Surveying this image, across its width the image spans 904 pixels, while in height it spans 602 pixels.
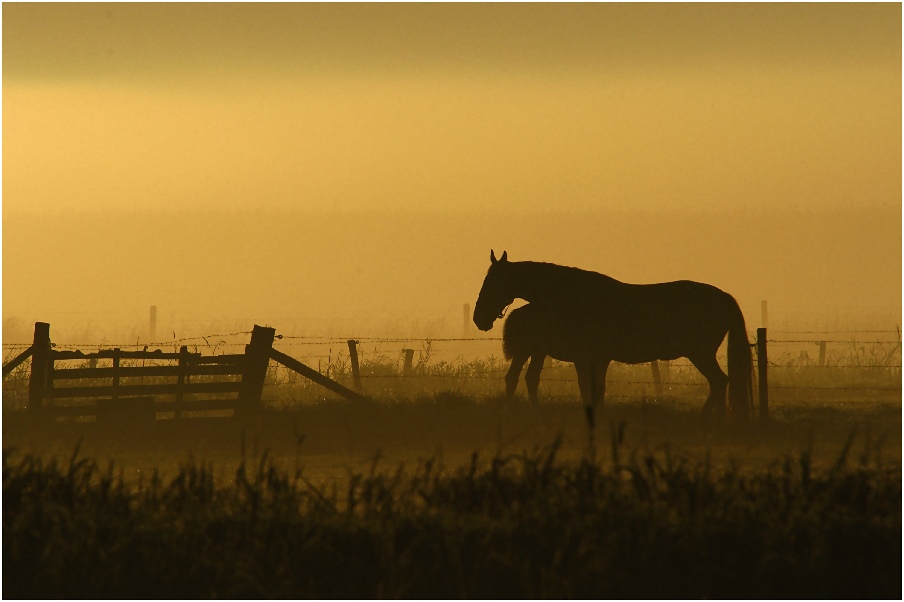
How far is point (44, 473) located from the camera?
7.70m

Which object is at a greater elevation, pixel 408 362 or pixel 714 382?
pixel 408 362

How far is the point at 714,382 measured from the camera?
1628 cm

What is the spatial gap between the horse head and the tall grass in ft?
29.2

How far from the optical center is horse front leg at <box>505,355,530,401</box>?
658 inches

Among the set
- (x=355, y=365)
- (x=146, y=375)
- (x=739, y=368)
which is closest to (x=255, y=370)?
(x=146, y=375)

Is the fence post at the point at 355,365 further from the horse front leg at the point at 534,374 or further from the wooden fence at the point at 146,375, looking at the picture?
the wooden fence at the point at 146,375

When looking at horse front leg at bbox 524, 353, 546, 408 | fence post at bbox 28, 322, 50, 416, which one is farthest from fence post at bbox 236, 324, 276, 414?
horse front leg at bbox 524, 353, 546, 408

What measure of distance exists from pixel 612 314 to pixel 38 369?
7.49 metres

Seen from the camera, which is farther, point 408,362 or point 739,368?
point 408,362

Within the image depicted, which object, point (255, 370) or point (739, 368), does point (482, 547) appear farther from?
point (739, 368)

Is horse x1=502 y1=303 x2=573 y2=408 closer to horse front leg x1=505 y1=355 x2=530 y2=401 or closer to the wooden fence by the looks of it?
horse front leg x1=505 y1=355 x2=530 y2=401

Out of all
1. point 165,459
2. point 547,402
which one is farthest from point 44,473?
point 547,402

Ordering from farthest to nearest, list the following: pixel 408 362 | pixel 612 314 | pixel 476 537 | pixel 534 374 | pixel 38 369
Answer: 1. pixel 408 362
2. pixel 534 374
3. pixel 612 314
4. pixel 38 369
5. pixel 476 537

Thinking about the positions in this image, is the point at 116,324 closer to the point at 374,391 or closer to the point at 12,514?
the point at 374,391
